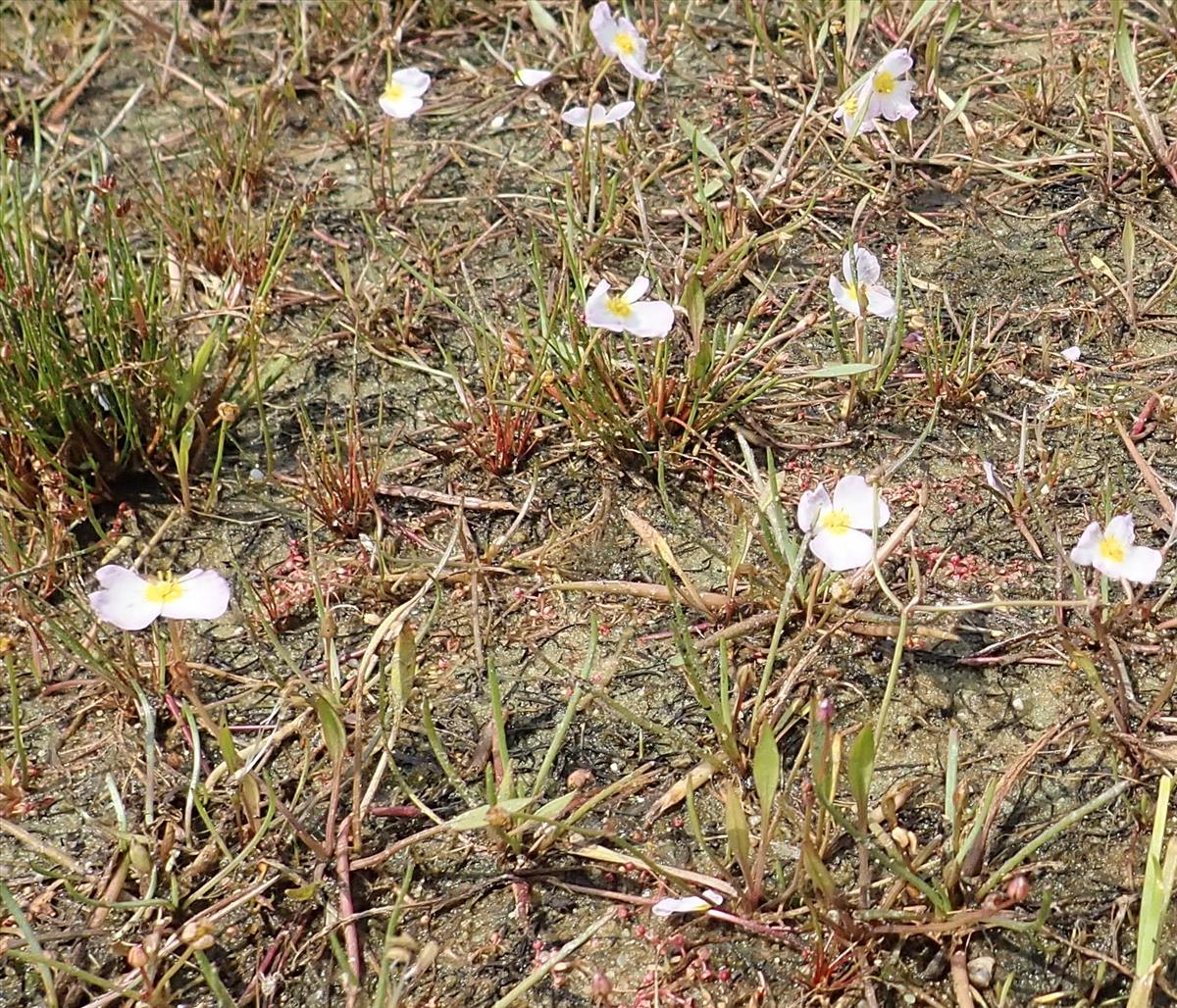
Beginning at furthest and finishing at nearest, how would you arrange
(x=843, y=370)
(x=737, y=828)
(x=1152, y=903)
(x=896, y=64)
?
(x=896, y=64) < (x=843, y=370) < (x=737, y=828) < (x=1152, y=903)

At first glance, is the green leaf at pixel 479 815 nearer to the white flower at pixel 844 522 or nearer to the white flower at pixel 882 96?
the white flower at pixel 844 522

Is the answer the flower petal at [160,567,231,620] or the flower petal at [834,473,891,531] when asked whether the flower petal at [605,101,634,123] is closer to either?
the flower petal at [834,473,891,531]

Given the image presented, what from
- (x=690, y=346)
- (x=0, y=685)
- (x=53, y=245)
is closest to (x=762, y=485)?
(x=690, y=346)

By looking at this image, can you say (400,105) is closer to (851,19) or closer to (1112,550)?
(851,19)

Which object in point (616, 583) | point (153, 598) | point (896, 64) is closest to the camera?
point (153, 598)

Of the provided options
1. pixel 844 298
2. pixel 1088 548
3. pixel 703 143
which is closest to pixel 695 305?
pixel 844 298

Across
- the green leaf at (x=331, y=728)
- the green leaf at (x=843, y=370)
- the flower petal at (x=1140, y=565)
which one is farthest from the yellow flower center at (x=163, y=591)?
the flower petal at (x=1140, y=565)
